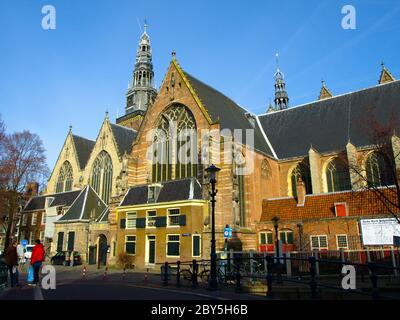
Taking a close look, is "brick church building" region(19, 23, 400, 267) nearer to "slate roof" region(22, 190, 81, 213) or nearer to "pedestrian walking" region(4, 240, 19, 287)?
"slate roof" region(22, 190, 81, 213)

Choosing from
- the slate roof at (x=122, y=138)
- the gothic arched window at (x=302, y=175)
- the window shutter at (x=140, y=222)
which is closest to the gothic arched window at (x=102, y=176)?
the slate roof at (x=122, y=138)

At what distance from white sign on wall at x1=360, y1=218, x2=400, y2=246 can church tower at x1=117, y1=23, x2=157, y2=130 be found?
133 feet

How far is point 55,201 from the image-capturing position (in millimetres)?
42125

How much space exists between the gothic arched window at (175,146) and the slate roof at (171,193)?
1.21 metres

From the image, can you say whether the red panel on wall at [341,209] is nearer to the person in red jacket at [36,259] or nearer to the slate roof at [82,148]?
the person in red jacket at [36,259]

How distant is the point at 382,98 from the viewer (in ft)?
105

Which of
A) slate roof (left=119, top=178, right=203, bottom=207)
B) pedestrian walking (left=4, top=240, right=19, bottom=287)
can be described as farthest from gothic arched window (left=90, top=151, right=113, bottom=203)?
pedestrian walking (left=4, top=240, right=19, bottom=287)

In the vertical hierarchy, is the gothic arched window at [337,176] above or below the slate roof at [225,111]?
below

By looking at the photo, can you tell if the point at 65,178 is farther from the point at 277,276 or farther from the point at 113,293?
the point at 113,293

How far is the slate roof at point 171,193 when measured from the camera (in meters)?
25.5

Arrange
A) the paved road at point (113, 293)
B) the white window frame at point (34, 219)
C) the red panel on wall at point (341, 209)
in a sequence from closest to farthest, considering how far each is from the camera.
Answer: the paved road at point (113, 293), the red panel on wall at point (341, 209), the white window frame at point (34, 219)

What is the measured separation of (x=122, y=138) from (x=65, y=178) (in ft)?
33.7

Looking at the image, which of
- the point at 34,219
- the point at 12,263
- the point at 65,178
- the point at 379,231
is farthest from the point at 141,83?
the point at 12,263

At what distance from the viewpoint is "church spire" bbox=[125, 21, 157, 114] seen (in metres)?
56.1
